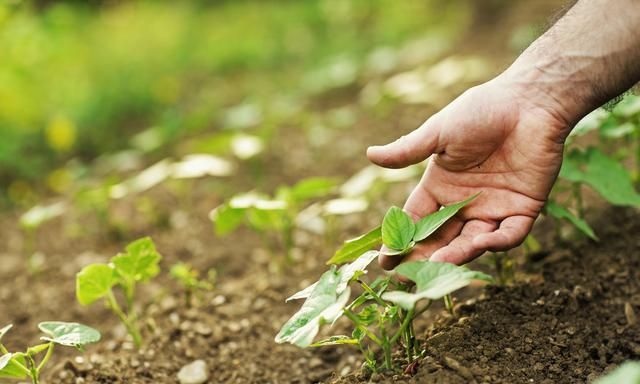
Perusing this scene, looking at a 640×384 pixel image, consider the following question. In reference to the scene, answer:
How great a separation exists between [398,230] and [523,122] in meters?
0.47

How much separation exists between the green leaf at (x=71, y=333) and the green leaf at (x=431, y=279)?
725 mm

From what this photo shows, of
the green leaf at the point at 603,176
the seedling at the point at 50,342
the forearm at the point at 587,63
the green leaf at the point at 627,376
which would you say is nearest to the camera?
the green leaf at the point at 627,376

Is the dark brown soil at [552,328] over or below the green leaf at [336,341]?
below

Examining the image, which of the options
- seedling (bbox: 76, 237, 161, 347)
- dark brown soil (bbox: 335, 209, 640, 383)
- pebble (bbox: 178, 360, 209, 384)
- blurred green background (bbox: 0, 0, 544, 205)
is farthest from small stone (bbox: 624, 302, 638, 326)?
blurred green background (bbox: 0, 0, 544, 205)

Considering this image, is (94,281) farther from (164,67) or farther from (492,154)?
(164,67)

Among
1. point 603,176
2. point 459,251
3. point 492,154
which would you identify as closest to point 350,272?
point 459,251

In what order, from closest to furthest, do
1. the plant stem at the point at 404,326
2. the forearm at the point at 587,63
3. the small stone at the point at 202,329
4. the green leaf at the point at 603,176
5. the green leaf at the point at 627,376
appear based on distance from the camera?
the green leaf at the point at 627,376, the plant stem at the point at 404,326, the forearm at the point at 587,63, the green leaf at the point at 603,176, the small stone at the point at 202,329

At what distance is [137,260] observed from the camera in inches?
73.0

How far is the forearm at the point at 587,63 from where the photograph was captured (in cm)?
168

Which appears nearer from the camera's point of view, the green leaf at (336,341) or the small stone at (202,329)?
the green leaf at (336,341)

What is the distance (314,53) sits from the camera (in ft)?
20.6

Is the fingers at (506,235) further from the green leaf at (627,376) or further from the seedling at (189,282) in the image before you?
the seedling at (189,282)

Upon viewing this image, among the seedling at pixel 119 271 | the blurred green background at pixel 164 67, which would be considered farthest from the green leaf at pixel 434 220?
the blurred green background at pixel 164 67

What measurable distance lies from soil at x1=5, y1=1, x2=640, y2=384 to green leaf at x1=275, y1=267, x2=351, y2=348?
230 mm
